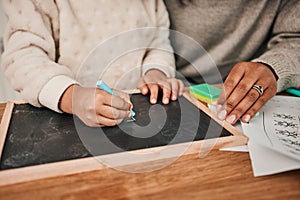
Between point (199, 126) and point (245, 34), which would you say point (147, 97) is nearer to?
point (199, 126)

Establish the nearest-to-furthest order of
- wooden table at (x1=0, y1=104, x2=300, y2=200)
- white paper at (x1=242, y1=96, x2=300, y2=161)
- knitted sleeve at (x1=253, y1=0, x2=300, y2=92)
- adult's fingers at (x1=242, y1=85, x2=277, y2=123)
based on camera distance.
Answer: wooden table at (x1=0, y1=104, x2=300, y2=200)
white paper at (x1=242, y1=96, x2=300, y2=161)
adult's fingers at (x1=242, y1=85, x2=277, y2=123)
knitted sleeve at (x1=253, y1=0, x2=300, y2=92)

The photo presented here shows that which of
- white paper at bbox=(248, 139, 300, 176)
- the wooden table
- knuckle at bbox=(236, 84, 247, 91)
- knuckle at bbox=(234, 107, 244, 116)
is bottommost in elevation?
knuckle at bbox=(234, 107, 244, 116)

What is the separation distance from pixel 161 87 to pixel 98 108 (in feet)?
0.72

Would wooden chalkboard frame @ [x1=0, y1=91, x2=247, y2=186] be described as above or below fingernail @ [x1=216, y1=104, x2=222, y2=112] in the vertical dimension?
above

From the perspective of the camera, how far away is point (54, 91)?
618mm

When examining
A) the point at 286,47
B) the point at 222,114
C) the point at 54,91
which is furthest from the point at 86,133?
the point at 286,47

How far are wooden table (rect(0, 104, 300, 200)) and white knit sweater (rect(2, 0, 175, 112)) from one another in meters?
0.22

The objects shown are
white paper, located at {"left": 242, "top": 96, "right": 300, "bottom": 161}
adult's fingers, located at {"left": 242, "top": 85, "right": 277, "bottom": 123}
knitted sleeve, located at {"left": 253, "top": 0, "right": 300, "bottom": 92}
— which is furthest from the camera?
knitted sleeve, located at {"left": 253, "top": 0, "right": 300, "bottom": 92}

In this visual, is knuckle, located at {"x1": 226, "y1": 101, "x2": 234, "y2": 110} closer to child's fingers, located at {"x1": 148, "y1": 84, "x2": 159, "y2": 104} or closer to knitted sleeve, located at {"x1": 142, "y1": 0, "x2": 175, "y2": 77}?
child's fingers, located at {"x1": 148, "y1": 84, "x2": 159, "y2": 104}

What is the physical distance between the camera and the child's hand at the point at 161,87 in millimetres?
692

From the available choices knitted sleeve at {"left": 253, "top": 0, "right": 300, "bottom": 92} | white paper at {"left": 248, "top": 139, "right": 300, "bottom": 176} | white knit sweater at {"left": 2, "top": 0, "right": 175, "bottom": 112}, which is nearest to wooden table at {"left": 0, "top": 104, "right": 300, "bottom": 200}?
white paper at {"left": 248, "top": 139, "right": 300, "bottom": 176}

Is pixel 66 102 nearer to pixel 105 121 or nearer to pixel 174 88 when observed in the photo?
pixel 105 121

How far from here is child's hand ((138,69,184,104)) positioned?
0.69 metres

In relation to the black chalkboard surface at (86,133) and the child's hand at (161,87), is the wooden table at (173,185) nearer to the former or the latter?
the black chalkboard surface at (86,133)
